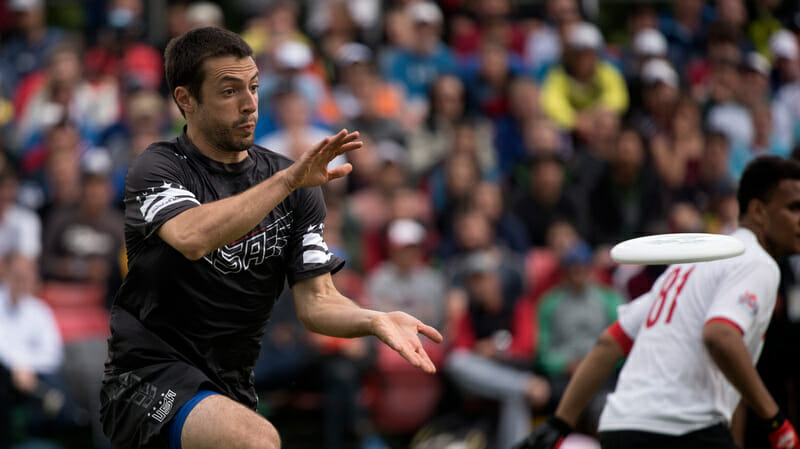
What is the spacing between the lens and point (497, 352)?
9.39 metres

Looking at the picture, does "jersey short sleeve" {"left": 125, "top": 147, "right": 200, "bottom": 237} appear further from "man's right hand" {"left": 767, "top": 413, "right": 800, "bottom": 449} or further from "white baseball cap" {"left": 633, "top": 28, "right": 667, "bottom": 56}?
"white baseball cap" {"left": 633, "top": 28, "right": 667, "bottom": 56}

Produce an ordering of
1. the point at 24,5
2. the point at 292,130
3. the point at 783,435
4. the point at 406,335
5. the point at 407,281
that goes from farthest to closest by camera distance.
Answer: the point at 24,5, the point at 292,130, the point at 407,281, the point at 783,435, the point at 406,335

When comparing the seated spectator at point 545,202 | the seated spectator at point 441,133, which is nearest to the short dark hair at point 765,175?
the seated spectator at point 545,202

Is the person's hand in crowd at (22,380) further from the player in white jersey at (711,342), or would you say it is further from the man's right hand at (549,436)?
the player in white jersey at (711,342)

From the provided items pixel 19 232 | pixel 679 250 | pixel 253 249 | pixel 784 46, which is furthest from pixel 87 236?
pixel 784 46

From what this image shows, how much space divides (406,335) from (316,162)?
2.66 feet

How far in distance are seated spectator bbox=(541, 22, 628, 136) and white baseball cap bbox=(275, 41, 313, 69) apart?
2710mm

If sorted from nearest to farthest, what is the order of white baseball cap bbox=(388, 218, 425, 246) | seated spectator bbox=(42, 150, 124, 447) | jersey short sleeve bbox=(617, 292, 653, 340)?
jersey short sleeve bbox=(617, 292, 653, 340), seated spectator bbox=(42, 150, 124, 447), white baseball cap bbox=(388, 218, 425, 246)

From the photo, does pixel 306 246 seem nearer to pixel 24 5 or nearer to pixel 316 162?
pixel 316 162

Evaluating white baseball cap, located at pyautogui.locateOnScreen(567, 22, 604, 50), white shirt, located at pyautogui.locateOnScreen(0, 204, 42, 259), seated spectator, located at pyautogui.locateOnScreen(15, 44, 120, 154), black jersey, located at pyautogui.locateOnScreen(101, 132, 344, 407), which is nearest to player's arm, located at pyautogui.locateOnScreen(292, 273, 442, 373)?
black jersey, located at pyautogui.locateOnScreen(101, 132, 344, 407)

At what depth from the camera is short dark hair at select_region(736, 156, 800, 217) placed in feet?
17.5

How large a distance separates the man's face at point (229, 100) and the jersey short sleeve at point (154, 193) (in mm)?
Result: 245

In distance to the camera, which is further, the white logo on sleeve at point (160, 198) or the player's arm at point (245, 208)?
the white logo on sleeve at point (160, 198)

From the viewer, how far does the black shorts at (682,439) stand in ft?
16.8
